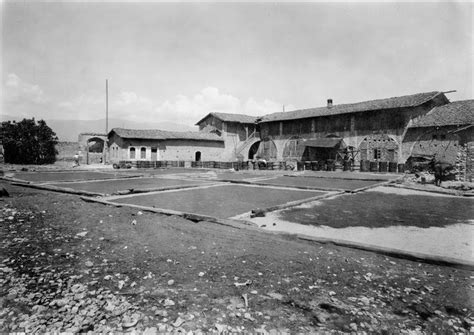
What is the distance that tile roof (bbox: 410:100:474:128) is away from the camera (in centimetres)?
2178

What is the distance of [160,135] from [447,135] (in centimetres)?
2879

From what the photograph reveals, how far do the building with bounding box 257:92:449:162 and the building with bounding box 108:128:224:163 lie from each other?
23.5 ft

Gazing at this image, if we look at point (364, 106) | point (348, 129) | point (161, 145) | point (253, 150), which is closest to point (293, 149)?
point (348, 129)

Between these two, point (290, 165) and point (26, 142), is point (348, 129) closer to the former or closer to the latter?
point (290, 165)

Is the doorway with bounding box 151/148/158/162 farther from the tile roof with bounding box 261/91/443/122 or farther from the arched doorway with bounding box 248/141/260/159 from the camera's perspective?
the tile roof with bounding box 261/91/443/122

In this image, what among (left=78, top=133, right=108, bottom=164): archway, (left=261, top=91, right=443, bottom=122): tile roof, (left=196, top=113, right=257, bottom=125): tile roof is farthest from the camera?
(left=196, top=113, right=257, bottom=125): tile roof

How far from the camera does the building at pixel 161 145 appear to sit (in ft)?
111

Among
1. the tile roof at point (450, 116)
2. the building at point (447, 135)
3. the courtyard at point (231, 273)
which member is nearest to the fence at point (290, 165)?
the building at point (447, 135)

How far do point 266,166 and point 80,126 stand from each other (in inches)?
6071

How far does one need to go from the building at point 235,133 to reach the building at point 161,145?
3.19ft

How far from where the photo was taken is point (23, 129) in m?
32.2

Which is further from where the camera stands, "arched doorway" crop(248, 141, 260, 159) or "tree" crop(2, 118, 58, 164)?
"arched doorway" crop(248, 141, 260, 159)

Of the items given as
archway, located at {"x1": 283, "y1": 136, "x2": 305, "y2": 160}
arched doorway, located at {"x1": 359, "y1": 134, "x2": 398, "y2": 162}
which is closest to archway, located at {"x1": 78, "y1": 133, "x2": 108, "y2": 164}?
archway, located at {"x1": 283, "y1": 136, "x2": 305, "y2": 160}

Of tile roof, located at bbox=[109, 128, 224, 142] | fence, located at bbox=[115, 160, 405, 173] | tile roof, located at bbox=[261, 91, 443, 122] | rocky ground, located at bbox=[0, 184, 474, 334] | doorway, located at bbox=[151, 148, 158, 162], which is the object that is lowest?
rocky ground, located at bbox=[0, 184, 474, 334]
